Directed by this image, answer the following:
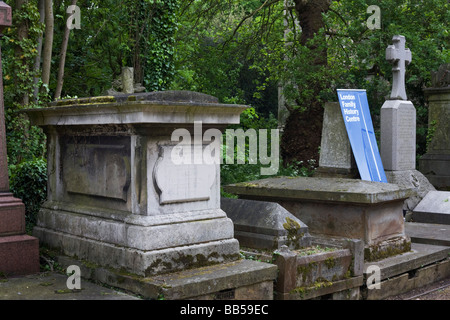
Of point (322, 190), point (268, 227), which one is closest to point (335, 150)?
point (322, 190)

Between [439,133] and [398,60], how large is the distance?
301 centimetres

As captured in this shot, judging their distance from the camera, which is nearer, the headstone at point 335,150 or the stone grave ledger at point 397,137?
the headstone at point 335,150

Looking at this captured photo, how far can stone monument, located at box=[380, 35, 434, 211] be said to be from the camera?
1093cm

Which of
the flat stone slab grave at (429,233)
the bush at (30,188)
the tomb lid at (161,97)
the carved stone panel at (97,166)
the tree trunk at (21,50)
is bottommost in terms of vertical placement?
the flat stone slab grave at (429,233)

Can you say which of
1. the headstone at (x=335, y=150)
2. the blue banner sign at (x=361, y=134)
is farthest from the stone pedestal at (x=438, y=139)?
the headstone at (x=335, y=150)

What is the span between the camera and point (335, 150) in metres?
9.46

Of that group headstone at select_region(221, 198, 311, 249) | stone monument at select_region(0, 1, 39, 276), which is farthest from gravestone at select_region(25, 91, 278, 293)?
headstone at select_region(221, 198, 311, 249)

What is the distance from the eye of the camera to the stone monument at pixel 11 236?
5.08 metres

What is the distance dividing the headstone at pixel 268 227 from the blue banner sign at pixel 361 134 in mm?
3513

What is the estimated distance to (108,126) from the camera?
5.06 meters

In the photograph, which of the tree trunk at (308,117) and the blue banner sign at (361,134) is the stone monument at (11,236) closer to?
the blue banner sign at (361,134)

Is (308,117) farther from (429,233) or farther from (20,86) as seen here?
(20,86)

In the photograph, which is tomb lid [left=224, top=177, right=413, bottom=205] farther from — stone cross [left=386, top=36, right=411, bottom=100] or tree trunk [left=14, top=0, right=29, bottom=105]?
stone cross [left=386, top=36, right=411, bottom=100]

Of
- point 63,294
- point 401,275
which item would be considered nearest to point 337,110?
point 401,275
